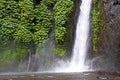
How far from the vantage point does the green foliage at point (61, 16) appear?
2153 centimetres

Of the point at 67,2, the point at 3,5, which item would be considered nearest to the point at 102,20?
the point at 67,2

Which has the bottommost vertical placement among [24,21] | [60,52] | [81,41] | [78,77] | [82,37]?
[78,77]

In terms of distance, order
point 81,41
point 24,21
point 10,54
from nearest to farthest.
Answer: point 81,41 < point 10,54 < point 24,21

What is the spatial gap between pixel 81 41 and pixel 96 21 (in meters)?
1.87

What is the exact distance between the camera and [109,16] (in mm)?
18469

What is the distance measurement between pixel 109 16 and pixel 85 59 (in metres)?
3.33

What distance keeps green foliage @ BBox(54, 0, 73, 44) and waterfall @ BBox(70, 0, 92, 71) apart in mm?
995

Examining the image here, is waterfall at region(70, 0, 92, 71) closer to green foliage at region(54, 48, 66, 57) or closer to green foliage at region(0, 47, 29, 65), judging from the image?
green foliage at region(54, 48, 66, 57)

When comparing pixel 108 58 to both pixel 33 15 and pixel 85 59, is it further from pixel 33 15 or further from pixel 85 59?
pixel 33 15

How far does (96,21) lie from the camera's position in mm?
19812

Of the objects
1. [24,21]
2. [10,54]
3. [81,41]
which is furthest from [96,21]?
[10,54]

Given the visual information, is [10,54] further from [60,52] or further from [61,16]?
[61,16]

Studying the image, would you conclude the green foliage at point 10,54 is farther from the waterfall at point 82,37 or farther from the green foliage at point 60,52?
the waterfall at point 82,37

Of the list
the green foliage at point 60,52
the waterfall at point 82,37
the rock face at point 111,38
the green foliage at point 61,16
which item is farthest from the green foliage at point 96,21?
the green foliage at point 60,52
